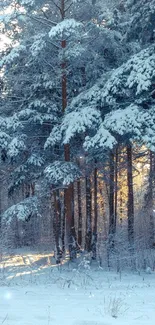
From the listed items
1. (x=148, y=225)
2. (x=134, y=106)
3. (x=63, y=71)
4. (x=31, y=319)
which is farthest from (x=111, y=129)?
(x=148, y=225)

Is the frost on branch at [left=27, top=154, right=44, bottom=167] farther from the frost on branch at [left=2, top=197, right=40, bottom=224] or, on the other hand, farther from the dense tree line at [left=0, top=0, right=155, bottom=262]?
the frost on branch at [left=2, top=197, right=40, bottom=224]

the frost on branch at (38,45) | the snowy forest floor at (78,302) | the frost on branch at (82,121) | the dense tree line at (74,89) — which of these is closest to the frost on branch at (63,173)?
the dense tree line at (74,89)

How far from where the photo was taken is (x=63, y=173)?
12578 mm

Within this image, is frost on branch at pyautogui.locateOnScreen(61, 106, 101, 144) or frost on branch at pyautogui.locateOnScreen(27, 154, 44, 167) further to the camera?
frost on branch at pyautogui.locateOnScreen(27, 154, 44, 167)

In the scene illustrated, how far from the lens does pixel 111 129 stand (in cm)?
1042

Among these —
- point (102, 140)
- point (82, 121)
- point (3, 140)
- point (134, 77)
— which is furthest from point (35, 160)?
point (134, 77)

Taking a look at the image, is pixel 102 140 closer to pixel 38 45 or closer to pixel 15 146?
pixel 15 146

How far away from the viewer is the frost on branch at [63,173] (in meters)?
12.4

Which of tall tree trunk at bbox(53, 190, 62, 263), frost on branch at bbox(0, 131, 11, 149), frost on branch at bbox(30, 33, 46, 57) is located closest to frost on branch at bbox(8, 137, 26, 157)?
frost on branch at bbox(0, 131, 11, 149)

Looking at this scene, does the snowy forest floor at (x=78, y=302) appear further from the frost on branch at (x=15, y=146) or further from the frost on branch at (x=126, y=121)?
the frost on branch at (x=15, y=146)

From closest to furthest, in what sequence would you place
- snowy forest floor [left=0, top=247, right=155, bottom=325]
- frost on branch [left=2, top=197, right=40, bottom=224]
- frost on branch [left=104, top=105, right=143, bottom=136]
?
snowy forest floor [left=0, top=247, right=155, bottom=325] < frost on branch [left=104, top=105, right=143, bottom=136] < frost on branch [left=2, top=197, right=40, bottom=224]

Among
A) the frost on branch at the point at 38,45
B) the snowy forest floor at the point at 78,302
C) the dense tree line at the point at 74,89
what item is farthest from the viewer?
the frost on branch at the point at 38,45

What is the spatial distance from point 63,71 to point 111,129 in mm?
4628

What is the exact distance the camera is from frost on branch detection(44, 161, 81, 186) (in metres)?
12.4
